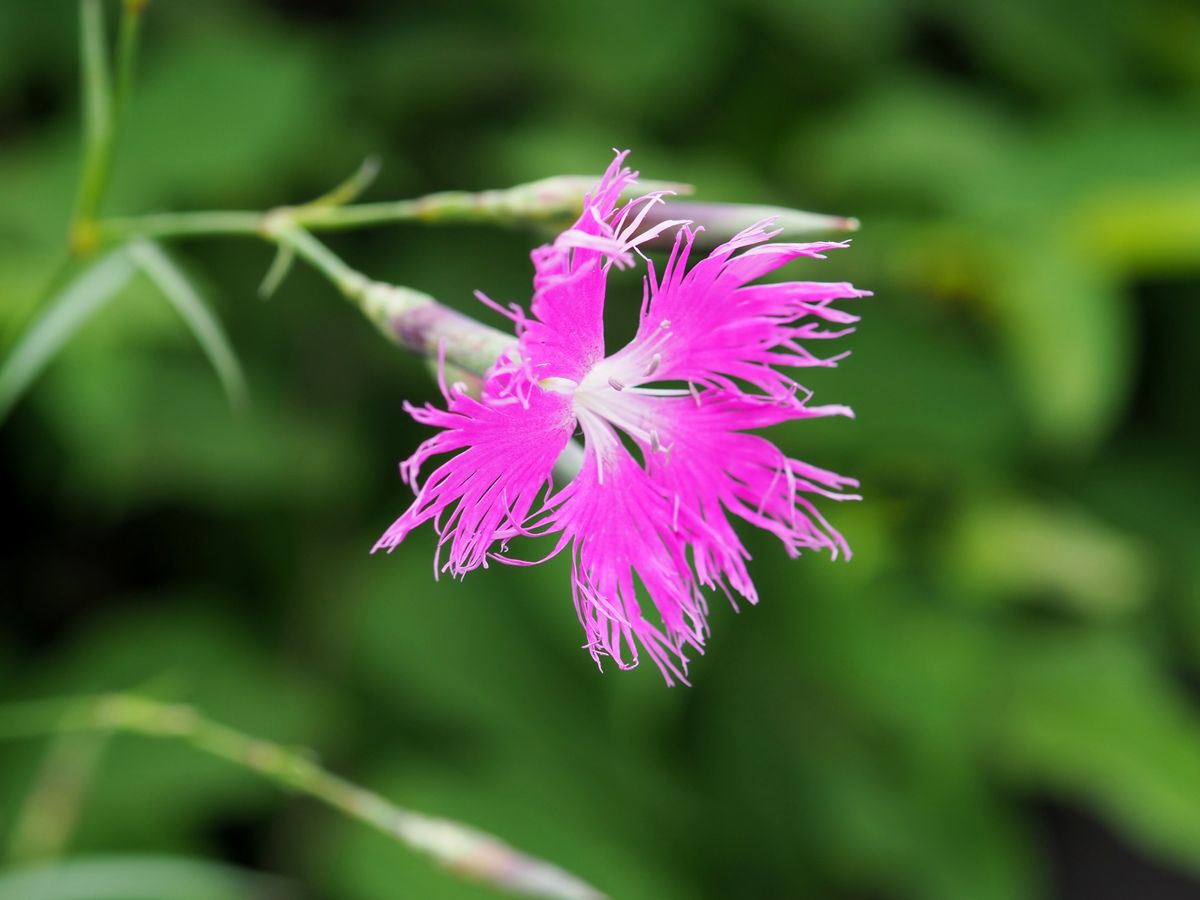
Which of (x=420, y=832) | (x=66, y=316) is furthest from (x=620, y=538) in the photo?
(x=66, y=316)

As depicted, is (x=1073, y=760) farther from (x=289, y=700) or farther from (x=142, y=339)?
(x=142, y=339)

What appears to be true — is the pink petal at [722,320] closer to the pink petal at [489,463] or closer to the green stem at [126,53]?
the pink petal at [489,463]

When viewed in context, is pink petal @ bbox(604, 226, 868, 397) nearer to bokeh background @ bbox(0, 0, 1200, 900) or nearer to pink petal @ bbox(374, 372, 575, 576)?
pink petal @ bbox(374, 372, 575, 576)

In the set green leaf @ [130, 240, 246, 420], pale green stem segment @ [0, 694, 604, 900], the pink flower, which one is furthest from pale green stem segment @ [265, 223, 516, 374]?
pale green stem segment @ [0, 694, 604, 900]

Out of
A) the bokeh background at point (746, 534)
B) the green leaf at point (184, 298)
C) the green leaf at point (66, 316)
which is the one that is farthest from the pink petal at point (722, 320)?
the bokeh background at point (746, 534)

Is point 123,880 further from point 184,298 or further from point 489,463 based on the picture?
point 489,463
